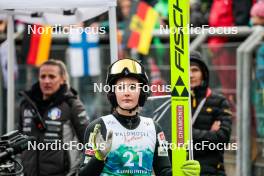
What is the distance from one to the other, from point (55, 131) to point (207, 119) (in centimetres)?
136

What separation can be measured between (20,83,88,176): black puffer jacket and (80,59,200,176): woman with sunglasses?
1597mm

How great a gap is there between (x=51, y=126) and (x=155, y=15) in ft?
13.5

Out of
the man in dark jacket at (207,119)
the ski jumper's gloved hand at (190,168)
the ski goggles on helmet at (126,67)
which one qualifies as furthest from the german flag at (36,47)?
the ski jumper's gloved hand at (190,168)

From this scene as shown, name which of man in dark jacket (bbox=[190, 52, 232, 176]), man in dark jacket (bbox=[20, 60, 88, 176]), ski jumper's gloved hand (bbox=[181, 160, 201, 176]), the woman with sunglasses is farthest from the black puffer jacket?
ski jumper's gloved hand (bbox=[181, 160, 201, 176])

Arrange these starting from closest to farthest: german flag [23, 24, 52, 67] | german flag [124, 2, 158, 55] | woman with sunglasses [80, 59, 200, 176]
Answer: woman with sunglasses [80, 59, 200, 176], german flag [23, 24, 52, 67], german flag [124, 2, 158, 55]

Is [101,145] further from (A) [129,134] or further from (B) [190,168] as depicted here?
(B) [190,168]

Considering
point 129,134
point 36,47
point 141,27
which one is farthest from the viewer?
point 141,27

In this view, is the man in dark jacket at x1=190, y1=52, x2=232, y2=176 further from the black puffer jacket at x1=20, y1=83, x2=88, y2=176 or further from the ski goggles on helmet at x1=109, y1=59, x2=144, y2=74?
the ski goggles on helmet at x1=109, y1=59, x2=144, y2=74

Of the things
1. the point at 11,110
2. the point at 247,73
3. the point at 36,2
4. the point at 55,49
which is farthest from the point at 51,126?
the point at 55,49

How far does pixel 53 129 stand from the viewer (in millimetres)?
7070

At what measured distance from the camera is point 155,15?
10844 millimetres

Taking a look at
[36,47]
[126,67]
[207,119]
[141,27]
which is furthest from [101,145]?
[141,27]

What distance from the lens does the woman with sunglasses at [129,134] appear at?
5352mm

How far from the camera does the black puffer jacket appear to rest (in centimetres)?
706
